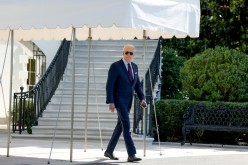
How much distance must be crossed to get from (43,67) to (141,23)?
13.6m

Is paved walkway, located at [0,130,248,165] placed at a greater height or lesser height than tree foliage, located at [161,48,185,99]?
lesser

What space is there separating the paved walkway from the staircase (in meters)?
0.86

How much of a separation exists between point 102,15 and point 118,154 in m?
3.88

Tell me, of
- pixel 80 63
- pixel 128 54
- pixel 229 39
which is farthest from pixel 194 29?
pixel 229 39

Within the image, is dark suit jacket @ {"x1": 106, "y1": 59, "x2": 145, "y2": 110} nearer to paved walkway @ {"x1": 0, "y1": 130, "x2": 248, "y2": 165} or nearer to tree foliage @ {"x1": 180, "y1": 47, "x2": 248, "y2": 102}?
paved walkway @ {"x1": 0, "y1": 130, "x2": 248, "y2": 165}

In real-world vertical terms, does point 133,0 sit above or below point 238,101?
above

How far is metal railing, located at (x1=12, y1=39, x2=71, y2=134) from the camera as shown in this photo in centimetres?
1891

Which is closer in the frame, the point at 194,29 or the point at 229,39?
the point at 194,29

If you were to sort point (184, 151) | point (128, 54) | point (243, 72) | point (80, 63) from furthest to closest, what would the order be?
point (80, 63) < point (243, 72) < point (184, 151) < point (128, 54)

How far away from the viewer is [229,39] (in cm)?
2316

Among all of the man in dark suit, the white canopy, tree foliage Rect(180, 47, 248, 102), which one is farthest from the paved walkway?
the white canopy

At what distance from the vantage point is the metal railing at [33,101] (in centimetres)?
1891

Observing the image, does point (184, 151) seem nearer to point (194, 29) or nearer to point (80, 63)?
point (194, 29)

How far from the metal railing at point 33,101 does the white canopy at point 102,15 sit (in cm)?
720
